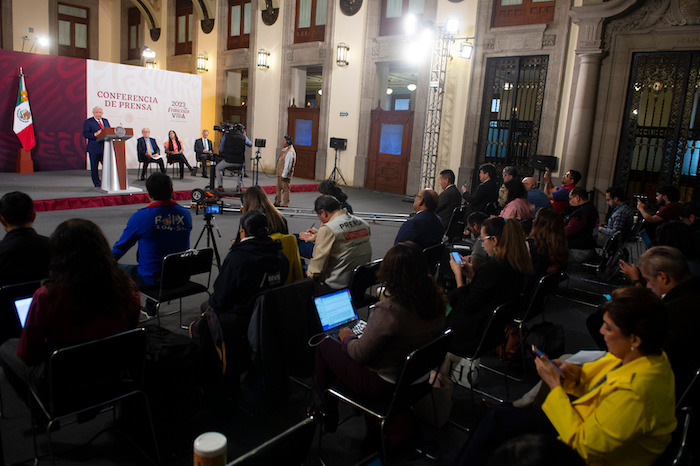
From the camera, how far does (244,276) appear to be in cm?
Answer: 268

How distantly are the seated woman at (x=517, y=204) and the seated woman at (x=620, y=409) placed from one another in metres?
3.63

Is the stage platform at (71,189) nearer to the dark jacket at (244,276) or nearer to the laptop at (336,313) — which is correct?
the dark jacket at (244,276)

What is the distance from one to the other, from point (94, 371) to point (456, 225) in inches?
188

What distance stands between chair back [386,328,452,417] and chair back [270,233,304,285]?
4.21ft

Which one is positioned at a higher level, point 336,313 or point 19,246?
point 19,246

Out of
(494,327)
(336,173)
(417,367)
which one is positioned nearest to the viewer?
(417,367)

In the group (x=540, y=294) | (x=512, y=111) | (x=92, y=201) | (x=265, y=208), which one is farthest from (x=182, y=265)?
(x=512, y=111)

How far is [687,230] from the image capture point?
369cm

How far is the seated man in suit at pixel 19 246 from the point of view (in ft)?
9.02

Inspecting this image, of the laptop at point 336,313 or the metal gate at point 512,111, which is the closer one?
the laptop at point 336,313

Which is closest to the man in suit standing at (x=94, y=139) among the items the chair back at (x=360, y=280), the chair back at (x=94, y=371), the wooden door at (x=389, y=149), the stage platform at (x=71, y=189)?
the stage platform at (x=71, y=189)

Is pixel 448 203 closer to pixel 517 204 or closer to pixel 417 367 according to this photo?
pixel 517 204

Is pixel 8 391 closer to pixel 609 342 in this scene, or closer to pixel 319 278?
pixel 319 278

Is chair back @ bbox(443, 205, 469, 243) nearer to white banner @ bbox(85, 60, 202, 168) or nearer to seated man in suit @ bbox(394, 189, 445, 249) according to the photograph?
seated man in suit @ bbox(394, 189, 445, 249)
